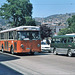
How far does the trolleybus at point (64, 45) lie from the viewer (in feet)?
73.3

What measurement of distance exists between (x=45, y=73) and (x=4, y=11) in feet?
169

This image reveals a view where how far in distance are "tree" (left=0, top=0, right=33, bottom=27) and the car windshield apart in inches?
1373

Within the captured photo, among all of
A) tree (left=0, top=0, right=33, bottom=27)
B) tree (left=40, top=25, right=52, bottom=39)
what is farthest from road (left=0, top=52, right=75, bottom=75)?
tree (left=40, top=25, right=52, bottom=39)

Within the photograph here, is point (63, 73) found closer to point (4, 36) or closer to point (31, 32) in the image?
point (31, 32)

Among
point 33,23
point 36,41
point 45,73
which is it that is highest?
point 33,23

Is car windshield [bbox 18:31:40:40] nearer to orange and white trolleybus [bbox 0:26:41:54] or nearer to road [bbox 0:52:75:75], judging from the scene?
orange and white trolleybus [bbox 0:26:41:54]

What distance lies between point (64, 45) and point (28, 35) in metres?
4.04

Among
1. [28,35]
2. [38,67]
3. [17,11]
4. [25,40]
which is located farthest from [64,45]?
[17,11]

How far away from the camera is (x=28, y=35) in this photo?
77.8ft

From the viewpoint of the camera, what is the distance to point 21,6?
59438 mm

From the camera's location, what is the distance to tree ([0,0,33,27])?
194 ft

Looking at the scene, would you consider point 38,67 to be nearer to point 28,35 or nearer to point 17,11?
point 28,35

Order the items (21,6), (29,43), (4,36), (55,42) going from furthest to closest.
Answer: (21,6) → (4,36) → (55,42) → (29,43)

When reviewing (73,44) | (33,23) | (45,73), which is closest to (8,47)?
(73,44)
